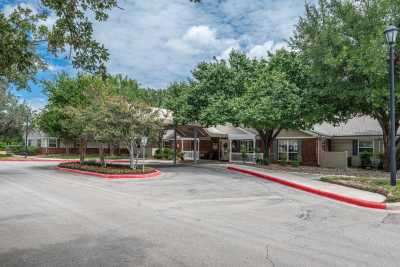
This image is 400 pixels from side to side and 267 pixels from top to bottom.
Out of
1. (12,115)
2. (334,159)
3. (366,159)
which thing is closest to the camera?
(366,159)

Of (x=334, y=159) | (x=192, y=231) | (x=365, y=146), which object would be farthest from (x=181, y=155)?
(x=192, y=231)

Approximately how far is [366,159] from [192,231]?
2268 centimetres

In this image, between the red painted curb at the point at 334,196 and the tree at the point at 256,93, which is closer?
the red painted curb at the point at 334,196

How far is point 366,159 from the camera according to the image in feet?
83.1

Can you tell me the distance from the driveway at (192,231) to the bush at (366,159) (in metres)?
16.1

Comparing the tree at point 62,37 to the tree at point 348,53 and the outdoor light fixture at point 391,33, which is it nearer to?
the outdoor light fixture at point 391,33

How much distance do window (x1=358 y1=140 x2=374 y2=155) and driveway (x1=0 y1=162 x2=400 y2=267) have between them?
17.5 metres

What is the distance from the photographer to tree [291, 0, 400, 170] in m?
15.9

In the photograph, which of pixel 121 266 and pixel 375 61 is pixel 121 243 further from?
pixel 375 61

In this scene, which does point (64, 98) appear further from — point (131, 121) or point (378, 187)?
point (378, 187)

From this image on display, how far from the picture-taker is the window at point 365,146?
26297mm

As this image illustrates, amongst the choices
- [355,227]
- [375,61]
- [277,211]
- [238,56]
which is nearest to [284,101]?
[375,61]

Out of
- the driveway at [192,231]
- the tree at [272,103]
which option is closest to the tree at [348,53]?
the tree at [272,103]

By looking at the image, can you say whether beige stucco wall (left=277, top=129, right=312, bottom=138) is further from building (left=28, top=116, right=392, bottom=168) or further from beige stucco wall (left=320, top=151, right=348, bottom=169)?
beige stucco wall (left=320, top=151, right=348, bottom=169)
